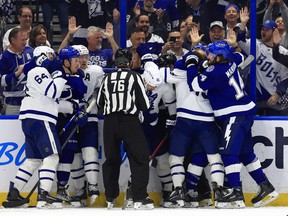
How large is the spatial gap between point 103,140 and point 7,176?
1000mm

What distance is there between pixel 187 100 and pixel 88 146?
0.97m

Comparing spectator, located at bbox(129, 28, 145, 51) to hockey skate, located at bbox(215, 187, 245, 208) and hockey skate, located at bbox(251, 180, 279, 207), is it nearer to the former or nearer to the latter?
hockey skate, located at bbox(215, 187, 245, 208)

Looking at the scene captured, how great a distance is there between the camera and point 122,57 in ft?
34.2

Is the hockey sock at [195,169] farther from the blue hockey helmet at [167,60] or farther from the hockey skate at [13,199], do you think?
the hockey skate at [13,199]

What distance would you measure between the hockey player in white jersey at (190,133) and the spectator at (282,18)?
2.83 feet

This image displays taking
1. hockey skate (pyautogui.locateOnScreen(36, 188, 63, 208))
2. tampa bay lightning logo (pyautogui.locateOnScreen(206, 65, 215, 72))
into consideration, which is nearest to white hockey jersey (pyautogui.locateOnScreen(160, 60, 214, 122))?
tampa bay lightning logo (pyautogui.locateOnScreen(206, 65, 215, 72))

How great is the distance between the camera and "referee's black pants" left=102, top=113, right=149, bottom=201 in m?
10.3

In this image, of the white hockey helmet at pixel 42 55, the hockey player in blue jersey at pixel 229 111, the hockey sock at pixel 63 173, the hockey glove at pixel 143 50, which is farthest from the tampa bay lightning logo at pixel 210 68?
the hockey sock at pixel 63 173

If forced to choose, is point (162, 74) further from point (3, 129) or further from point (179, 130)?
point (3, 129)

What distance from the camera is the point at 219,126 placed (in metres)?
10.6

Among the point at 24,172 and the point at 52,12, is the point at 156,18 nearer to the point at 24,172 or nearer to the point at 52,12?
the point at 52,12

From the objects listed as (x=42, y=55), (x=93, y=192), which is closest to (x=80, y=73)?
(x=42, y=55)

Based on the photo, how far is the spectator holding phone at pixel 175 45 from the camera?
35.7ft
